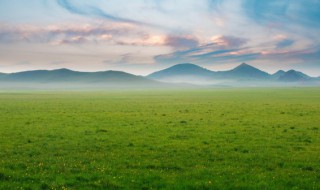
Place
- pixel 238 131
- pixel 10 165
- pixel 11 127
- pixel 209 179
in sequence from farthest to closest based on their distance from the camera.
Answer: pixel 11 127
pixel 238 131
pixel 10 165
pixel 209 179

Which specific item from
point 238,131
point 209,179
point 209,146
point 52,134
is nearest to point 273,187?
point 209,179

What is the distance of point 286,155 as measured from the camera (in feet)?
57.3

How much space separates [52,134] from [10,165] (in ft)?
31.9

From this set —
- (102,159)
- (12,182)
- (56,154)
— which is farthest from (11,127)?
(12,182)

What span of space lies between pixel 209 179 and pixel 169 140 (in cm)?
936

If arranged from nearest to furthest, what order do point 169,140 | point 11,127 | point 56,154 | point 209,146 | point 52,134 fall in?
point 56,154
point 209,146
point 169,140
point 52,134
point 11,127

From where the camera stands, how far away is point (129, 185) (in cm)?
1233

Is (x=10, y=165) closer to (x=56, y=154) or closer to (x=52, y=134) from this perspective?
(x=56, y=154)

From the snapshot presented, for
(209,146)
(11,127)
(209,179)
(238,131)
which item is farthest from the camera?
(11,127)

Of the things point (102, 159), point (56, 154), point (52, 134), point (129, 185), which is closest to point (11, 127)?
point (52, 134)

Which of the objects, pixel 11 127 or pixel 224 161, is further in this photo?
pixel 11 127

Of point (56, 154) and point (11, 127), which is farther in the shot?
point (11, 127)

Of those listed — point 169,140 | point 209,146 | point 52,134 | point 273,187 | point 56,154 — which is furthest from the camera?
point 52,134

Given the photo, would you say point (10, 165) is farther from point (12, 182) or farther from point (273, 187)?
point (273, 187)
